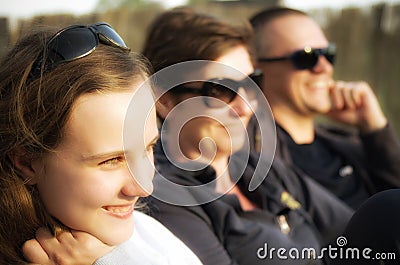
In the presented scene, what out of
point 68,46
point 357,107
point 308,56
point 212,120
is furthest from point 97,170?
point 357,107

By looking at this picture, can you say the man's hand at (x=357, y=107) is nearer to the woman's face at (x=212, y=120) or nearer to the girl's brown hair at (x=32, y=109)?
the woman's face at (x=212, y=120)

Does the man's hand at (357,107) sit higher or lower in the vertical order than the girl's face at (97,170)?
lower

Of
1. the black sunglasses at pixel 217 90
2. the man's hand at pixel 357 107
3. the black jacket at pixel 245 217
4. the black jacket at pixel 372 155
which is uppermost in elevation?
the black sunglasses at pixel 217 90

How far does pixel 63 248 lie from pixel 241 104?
92 cm

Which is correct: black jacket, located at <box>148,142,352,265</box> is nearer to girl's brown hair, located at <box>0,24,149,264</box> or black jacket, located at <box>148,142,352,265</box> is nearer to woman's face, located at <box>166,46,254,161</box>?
woman's face, located at <box>166,46,254,161</box>

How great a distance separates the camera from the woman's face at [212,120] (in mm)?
2068

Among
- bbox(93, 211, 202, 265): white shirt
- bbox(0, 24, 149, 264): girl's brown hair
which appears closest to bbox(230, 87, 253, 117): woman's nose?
bbox(93, 211, 202, 265): white shirt

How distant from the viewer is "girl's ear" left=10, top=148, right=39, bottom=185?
1412 mm

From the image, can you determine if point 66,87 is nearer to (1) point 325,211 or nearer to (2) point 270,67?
(1) point 325,211

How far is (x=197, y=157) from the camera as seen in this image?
212 centimetres

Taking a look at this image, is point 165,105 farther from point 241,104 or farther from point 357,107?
point 357,107

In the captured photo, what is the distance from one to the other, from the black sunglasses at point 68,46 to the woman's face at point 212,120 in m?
0.60

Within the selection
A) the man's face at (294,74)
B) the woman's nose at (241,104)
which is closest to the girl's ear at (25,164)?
the woman's nose at (241,104)

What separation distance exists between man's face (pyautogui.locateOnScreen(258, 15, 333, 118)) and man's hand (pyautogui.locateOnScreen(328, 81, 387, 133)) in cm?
16
